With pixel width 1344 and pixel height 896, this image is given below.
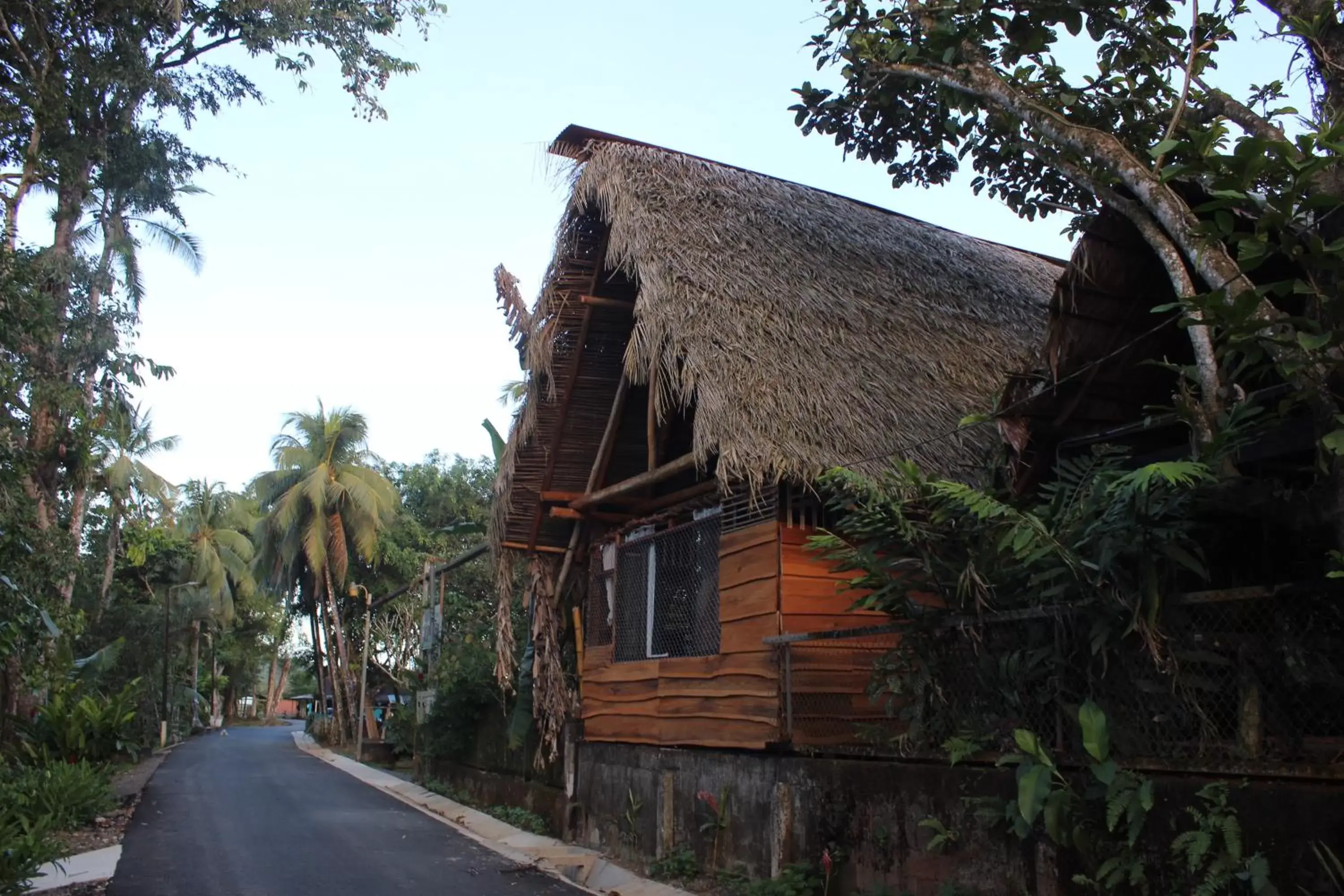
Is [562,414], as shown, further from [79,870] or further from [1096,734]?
[1096,734]

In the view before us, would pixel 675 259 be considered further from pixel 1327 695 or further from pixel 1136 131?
pixel 1327 695

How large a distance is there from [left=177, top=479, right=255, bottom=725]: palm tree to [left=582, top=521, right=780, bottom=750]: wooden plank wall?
32.9 meters

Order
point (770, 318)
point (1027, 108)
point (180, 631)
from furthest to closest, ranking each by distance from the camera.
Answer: point (180, 631)
point (770, 318)
point (1027, 108)

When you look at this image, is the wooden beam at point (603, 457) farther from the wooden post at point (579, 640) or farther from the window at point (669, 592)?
the window at point (669, 592)

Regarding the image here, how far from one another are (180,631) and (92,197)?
27.6 m

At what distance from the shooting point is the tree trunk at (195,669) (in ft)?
151

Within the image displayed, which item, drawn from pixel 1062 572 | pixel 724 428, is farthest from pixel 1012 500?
pixel 724 428

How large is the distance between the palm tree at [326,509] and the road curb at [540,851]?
51.3ft

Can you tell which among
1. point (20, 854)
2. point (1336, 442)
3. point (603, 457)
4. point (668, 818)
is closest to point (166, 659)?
point (603, 457)

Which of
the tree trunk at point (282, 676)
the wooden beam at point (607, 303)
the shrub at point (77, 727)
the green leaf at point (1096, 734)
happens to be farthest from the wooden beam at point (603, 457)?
the tree trunk at point (282, 676)

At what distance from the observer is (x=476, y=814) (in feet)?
46.7

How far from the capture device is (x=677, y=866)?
28.8 feet

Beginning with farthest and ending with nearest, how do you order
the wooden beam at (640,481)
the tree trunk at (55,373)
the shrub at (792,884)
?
the tree trunk at (55,373) → the wooden beam at (640,481) → the shrub at (792,884)

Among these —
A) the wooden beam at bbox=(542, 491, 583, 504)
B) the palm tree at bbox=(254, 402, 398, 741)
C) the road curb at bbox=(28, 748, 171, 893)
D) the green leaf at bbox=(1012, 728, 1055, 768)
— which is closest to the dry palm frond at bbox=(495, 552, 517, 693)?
Result: the wooden beam at bbox=(542, 491, 583, 504)
